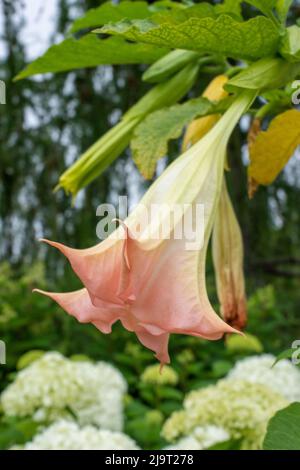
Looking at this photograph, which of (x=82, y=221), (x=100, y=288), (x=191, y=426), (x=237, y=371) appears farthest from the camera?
(x=82, y=221)

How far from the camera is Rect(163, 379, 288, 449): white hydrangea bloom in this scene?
930 millimetres

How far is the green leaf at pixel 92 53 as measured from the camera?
1.61ft

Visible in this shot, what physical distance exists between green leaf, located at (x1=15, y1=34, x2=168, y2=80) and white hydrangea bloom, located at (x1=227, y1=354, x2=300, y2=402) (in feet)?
3.18

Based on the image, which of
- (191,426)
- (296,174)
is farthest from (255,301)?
(191,426)

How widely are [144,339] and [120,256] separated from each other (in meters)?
0.04

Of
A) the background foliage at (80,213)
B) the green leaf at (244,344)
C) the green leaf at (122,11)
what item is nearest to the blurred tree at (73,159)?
the background foliage at (80,213)

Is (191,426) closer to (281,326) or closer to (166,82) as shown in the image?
(166,82)

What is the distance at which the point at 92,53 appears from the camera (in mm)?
502

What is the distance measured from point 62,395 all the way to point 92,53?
86 cm

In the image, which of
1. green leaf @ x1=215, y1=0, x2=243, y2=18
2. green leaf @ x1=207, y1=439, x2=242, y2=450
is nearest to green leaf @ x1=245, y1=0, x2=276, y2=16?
green leaf @ x1=215, y1=0, x2=243, y2=18

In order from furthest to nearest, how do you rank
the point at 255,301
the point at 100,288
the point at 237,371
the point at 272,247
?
1. the point at 272,247
2. the point at 255,301
3. the point at 237,371
4. the point at 100,288

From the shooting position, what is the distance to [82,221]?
107 inches

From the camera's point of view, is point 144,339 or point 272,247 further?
point 272,247

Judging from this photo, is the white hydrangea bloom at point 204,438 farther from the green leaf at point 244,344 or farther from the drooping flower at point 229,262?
the green leaf at point 244,344
